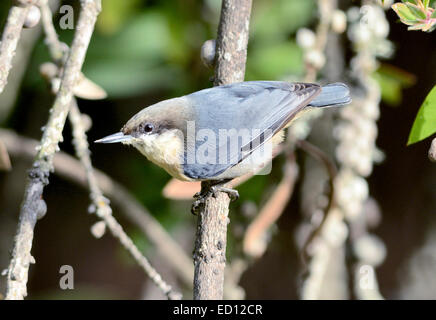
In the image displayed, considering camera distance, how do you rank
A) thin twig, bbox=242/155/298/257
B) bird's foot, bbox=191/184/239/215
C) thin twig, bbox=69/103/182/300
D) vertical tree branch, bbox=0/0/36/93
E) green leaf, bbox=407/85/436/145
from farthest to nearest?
thin twig, bbox=242/155/298/257, bird's foot, bbox=191/184/239/215, thin twig, bbox=69/103/182/300, vertical tree branch, bbox=0/0/36/93, green leaf, bbox=407/85/436/145

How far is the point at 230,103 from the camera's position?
2.33 metres

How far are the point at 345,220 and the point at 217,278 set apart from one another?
49.7 inches

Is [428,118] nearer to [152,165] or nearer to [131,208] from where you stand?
[131,208]

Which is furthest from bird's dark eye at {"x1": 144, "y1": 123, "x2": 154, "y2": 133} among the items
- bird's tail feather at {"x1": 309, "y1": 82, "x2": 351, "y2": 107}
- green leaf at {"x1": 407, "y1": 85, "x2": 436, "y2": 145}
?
green leaf at {"x1": 407, "y1": 85, "x2": 436, "y2": 145}

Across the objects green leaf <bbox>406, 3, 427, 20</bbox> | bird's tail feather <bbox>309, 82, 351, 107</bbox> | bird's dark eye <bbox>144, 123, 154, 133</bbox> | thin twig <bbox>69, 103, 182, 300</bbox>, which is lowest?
thin twig <bbox>69, 103, 182, 300</bbox>

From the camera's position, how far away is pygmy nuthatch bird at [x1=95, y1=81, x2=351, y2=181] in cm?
232

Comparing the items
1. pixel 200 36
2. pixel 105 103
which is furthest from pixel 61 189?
pixel 200 36

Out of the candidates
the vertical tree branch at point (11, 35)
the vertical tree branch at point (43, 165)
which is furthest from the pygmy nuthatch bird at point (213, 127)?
the vertical tree branch at point (11, 35)

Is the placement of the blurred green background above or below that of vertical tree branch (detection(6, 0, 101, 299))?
above

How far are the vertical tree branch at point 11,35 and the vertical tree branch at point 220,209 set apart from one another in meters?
0.70

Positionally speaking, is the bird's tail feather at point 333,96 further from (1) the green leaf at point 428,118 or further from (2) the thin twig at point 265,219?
(1) the green leaf at point 428,118

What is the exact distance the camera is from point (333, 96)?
2.57m

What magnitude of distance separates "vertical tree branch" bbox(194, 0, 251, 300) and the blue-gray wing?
83 millimetres

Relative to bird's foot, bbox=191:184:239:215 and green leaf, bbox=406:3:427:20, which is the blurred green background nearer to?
bird's foot, bbox=191:184:239:215
